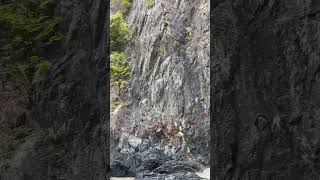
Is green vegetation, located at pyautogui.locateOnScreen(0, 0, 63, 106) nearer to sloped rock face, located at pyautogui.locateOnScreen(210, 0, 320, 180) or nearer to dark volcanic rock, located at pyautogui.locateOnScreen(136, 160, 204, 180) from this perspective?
sloped rock face, located at pyautogui.locateOnScreen(210, 0, 320, 180)

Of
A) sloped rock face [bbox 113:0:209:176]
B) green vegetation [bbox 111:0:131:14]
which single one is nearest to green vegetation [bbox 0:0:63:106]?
sloped rock face [bbox 113:0:209:176]

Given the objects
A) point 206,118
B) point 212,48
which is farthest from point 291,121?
point 206,118

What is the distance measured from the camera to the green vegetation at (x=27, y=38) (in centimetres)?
444

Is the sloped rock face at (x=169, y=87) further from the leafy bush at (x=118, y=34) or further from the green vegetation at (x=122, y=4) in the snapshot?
the green vegetation at (x=122, y=4)

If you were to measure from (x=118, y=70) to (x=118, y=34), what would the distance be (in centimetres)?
226

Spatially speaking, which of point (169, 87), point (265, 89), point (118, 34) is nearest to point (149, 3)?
point (118, 34)

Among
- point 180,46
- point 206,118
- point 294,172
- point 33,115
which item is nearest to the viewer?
point 294,172

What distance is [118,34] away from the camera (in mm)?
23078

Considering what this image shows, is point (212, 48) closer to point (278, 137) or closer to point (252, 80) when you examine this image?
point (252, 80)

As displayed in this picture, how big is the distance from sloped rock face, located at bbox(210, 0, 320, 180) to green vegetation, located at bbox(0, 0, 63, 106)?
5.94 feet

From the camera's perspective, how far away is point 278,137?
13.6 ft

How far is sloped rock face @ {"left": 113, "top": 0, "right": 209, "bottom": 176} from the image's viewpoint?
18.4m

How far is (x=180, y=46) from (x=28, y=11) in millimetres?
15970

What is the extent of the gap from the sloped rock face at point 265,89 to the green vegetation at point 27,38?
1.81 meters
